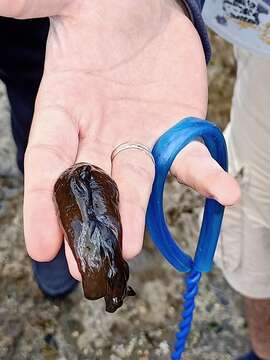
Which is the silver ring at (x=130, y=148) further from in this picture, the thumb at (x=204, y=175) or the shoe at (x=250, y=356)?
the shoe at (x=250, y=356)

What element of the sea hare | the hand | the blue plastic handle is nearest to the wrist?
the hand

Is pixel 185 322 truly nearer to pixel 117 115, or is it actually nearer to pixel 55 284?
pixel 117 115

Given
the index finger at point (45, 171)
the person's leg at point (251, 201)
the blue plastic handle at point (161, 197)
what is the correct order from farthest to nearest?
the person's leg at point (251, 201) < the blue plastic handle at point (161, 197) < the index finger at point (45, 171)

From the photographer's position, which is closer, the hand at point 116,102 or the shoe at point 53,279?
the hand at point 116,102

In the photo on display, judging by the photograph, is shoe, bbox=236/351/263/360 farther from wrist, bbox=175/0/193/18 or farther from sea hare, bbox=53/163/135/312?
wrist, bbox=175/0/193/18

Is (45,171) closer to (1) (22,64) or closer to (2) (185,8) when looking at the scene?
(2) (185,8)

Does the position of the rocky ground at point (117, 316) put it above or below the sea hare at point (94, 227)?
below

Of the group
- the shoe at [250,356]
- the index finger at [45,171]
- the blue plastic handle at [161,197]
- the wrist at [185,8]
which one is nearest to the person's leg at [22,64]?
the wrist at [185,8]
